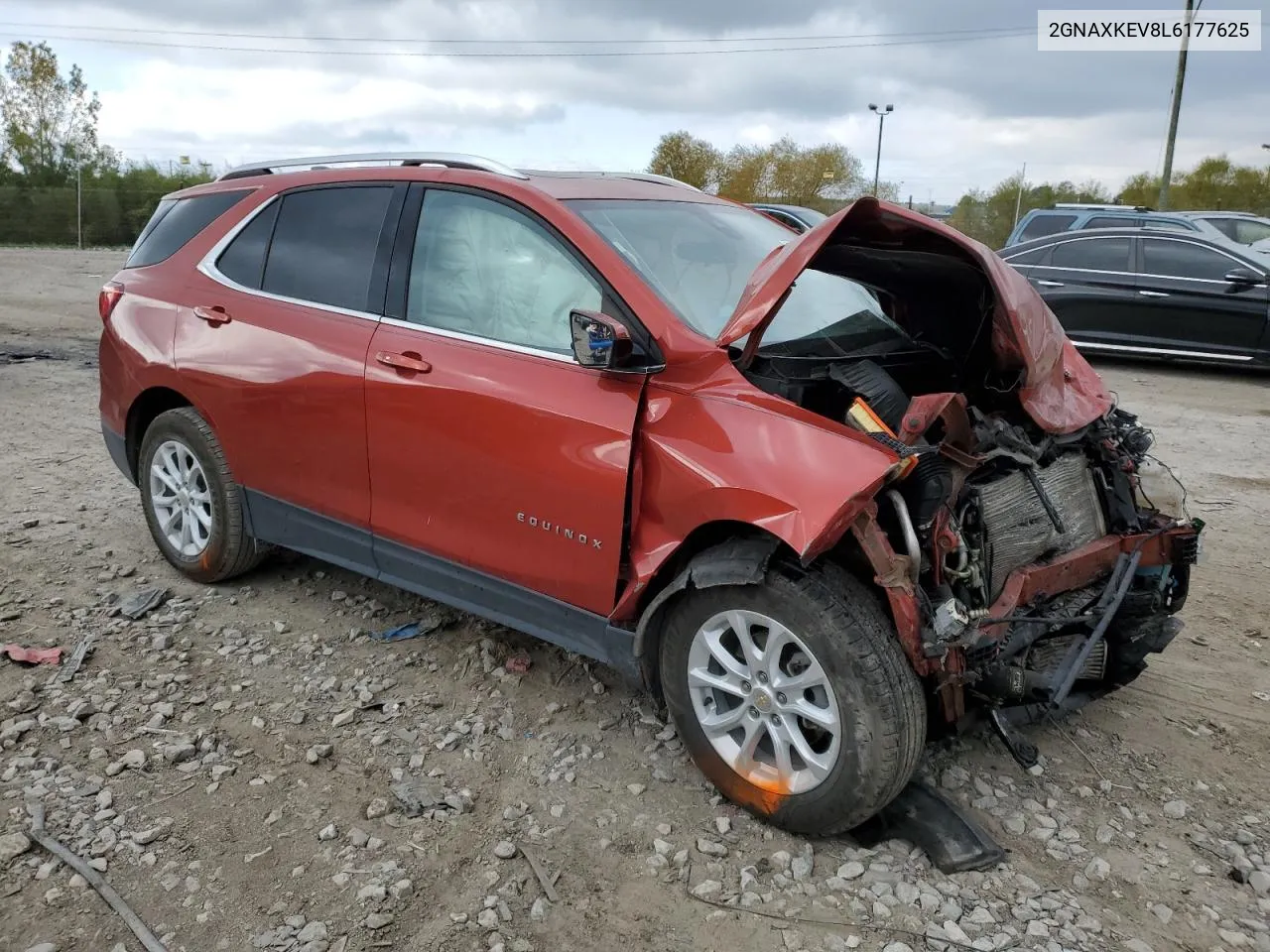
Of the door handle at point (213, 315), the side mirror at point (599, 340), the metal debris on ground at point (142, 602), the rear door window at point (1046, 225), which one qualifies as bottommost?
the metal debris on ground at point (142, 602)

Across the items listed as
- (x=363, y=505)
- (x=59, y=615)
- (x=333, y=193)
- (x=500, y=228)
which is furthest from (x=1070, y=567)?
(x=59, y=615)

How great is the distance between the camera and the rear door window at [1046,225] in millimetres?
13117

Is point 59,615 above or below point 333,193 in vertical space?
below

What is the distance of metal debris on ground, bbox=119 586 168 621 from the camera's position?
13.7 ft

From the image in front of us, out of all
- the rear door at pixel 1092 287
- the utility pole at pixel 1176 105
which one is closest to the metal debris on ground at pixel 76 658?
the rear door at pixel 1092 287

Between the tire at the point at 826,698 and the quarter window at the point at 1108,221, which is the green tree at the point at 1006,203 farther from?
the tire at the point at 826,698

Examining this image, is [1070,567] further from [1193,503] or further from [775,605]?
[1193,503]

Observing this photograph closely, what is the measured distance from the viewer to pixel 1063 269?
36.0ft

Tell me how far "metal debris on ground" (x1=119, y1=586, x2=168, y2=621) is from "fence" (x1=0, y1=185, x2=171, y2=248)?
1109 inches

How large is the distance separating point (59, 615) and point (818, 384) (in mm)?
3305

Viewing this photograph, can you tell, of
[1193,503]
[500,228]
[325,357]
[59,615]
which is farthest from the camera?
[1193,503]

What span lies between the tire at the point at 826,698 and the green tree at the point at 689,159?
158 feet

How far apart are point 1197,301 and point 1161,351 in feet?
1.95

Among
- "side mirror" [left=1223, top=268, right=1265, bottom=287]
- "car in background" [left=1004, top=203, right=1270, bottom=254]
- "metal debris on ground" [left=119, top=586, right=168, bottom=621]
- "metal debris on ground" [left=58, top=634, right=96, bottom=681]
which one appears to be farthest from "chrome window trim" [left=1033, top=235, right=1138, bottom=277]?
"metal debris on ground" [left=58, top=634, right=96, bottom=681]
